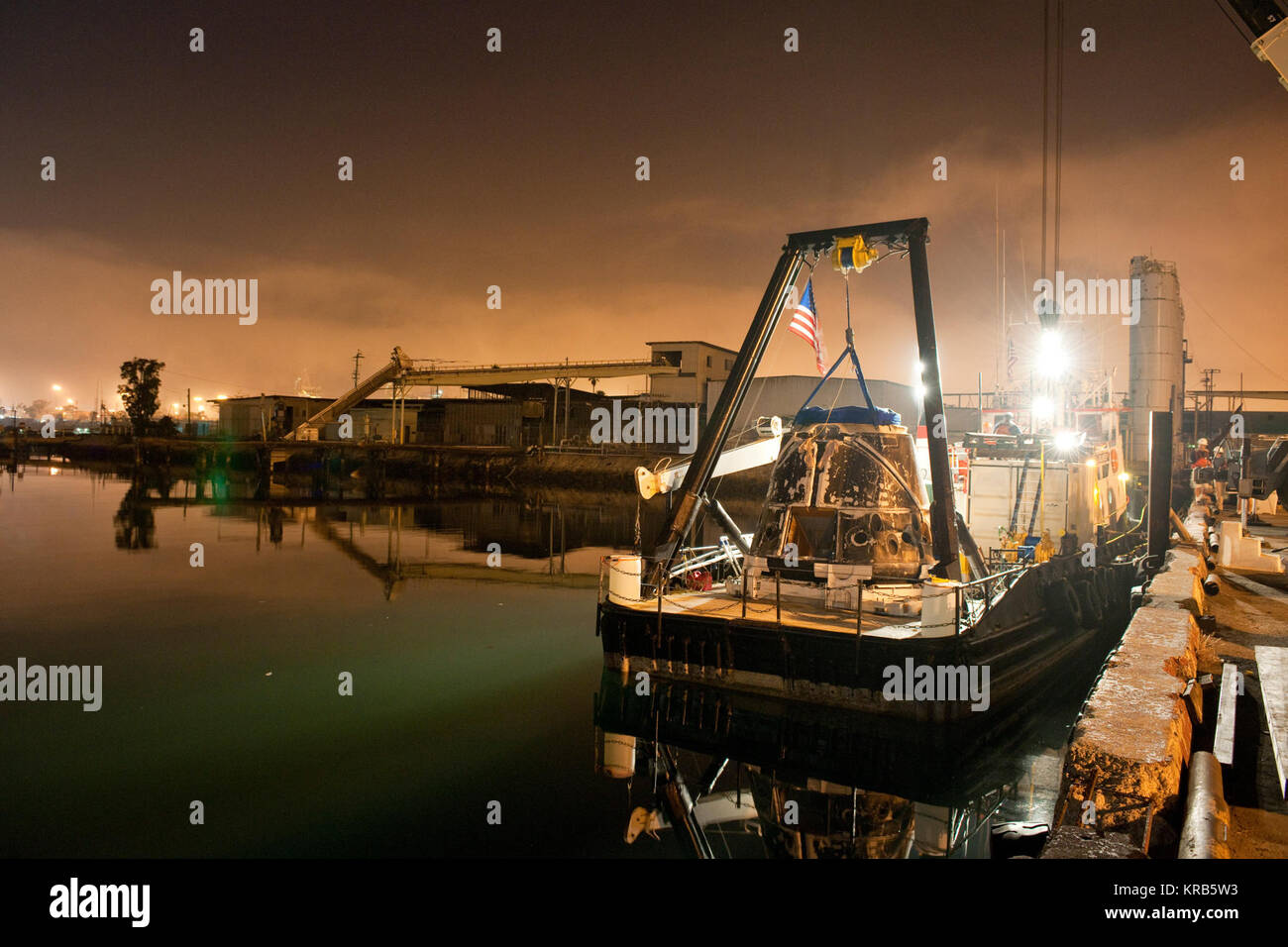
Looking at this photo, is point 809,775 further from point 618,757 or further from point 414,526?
point 414,526

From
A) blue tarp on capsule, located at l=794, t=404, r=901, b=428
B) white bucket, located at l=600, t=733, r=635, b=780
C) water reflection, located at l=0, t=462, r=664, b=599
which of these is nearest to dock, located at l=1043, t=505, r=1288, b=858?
blue tarp on capsule, located at l=794, t=404, r=901, b=428

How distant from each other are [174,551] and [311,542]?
561 cm

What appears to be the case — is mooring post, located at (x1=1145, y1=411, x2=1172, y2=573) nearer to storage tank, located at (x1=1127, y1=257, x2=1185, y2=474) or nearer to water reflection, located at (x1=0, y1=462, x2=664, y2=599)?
water reflection, located at (x1=0, y1=462, x2=664, y2=599)

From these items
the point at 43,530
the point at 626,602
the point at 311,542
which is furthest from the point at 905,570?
the point at 43,530

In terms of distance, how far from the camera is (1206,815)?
488 centimetres

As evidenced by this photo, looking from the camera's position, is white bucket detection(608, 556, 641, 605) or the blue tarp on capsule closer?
white bucket detection(608, 556, 641, 605)

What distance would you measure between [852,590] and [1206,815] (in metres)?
7.76

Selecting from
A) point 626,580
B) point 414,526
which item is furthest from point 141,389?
point 626,580

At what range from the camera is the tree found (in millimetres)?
93938

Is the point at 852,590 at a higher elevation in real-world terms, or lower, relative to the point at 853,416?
lower

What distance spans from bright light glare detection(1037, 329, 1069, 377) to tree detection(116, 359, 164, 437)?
10596 centimetres

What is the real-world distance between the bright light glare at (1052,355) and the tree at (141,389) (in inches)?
4172

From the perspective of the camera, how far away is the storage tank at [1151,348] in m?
33.4
